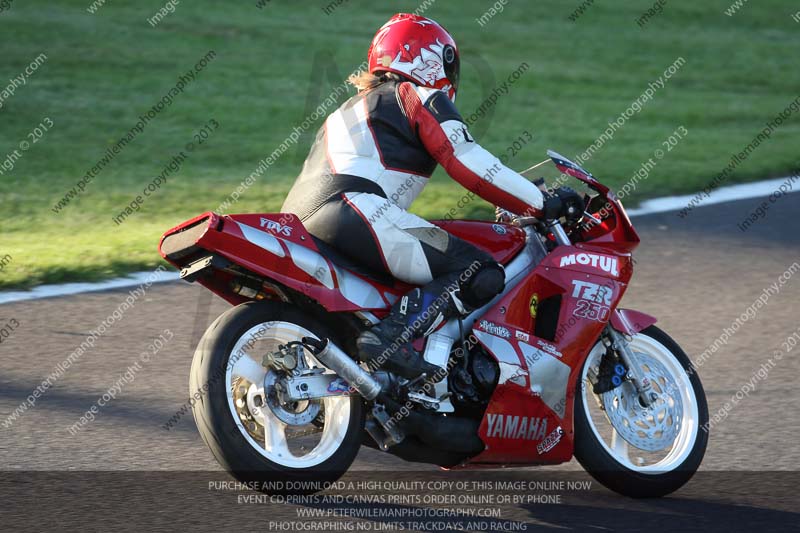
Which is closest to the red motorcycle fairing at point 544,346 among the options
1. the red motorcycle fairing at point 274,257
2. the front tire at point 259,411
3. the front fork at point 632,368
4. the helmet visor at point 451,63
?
the front fork at point 632,368

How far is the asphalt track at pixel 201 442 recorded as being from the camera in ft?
15.9

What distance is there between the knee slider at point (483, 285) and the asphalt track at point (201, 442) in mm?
835

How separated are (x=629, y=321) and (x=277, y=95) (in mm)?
9450

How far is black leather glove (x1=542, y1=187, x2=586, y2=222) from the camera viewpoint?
17.2 ft

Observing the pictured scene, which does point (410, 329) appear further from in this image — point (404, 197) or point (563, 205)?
point (563, 205)

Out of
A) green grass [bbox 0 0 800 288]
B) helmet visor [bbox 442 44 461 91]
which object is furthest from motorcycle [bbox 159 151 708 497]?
green grass [bbox 0 0 800 288]

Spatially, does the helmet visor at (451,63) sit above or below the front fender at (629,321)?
above

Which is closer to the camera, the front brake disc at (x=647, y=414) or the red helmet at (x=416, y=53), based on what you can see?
the red helmet at (x=416, y=53)

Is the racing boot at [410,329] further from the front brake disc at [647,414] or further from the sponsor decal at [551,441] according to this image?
the front brake disc at [647,414]

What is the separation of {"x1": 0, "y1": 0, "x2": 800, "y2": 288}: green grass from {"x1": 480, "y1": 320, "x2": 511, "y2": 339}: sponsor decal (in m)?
3.36

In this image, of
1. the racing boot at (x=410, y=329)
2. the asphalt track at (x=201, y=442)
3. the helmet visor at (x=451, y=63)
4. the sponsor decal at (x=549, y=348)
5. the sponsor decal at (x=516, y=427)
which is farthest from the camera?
the helmet visor at (x=451, y=63)

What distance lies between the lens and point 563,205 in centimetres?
527

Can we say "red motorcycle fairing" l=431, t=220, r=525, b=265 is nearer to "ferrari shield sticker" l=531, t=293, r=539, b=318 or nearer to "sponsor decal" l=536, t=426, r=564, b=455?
"ferrari shield sticker" l=531, t=293, r=539, b=318

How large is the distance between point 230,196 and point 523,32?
27.4 feet
